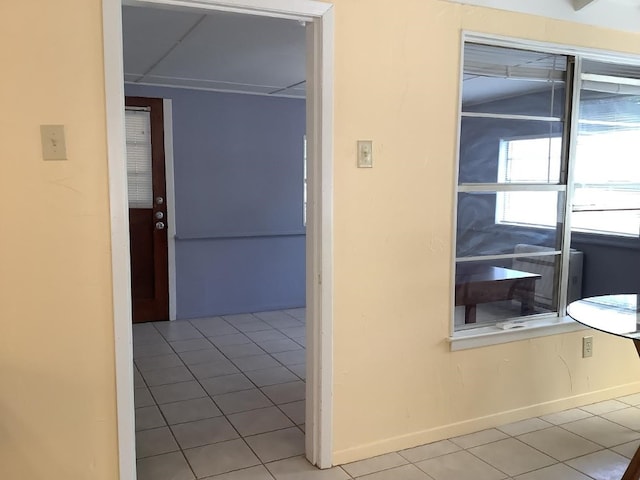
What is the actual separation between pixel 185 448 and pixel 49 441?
0.78m

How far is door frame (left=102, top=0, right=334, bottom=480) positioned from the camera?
2.01 m

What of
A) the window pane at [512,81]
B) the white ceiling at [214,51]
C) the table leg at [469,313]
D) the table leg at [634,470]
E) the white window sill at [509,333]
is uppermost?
the white ceiling at [214,51]

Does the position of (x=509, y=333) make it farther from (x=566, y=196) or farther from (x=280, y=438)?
(x=280, y=438)

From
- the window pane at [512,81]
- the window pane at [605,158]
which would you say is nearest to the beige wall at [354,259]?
the window pane at [512,81]

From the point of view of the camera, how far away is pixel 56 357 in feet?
6.68

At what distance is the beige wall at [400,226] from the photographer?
2.45m

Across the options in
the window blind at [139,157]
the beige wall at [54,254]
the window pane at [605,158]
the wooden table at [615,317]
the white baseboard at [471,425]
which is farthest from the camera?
the window blind at [139,157]

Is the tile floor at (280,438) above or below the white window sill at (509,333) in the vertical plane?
below

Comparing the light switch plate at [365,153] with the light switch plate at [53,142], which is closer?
the light switch plate at [53,142]

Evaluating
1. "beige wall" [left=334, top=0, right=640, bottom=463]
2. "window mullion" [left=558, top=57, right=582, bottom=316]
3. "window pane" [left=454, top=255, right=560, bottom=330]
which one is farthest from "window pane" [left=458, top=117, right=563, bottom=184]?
"window pane" [left=454, top=255, right=560, bottom=330]

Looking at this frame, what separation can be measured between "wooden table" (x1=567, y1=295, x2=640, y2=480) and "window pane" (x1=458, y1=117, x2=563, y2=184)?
745 mm

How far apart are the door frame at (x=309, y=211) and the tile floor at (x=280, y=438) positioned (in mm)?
284

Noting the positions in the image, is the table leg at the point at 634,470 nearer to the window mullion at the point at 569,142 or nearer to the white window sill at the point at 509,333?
the white window sill at the point at 509,333

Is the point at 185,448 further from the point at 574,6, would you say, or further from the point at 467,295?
the point at 574,6
